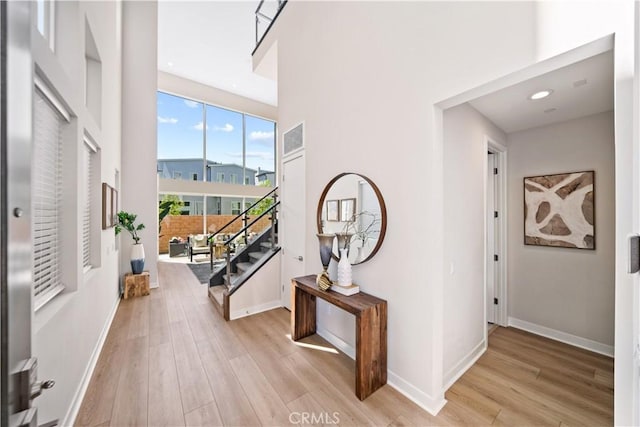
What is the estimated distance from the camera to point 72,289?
1834 mm

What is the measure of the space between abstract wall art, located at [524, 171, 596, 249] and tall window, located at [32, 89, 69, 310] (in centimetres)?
442

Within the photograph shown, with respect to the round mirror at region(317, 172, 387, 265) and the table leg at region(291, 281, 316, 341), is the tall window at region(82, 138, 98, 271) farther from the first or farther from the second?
the round mirror at region(317, 172, 387, 265)

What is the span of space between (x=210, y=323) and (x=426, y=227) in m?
2.94

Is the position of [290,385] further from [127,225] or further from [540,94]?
[127,225]

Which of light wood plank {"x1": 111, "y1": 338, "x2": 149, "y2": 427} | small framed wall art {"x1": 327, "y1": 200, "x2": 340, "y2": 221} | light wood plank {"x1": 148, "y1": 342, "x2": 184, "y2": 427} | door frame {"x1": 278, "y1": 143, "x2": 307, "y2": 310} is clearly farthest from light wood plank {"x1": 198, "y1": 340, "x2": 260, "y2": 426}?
small framed wall art {"x1": 327, "y1": 200, "x2": 340, "y2": 221}

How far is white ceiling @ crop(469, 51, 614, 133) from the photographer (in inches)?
67.6

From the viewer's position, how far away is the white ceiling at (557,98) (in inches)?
67.6

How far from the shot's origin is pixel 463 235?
2385 millimetres

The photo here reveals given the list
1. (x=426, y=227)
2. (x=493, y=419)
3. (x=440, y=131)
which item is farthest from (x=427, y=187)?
(x=493, y=419)

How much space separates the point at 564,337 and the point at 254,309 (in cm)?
375

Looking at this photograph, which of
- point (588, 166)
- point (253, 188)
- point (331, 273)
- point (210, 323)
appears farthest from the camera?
point (253, 188)

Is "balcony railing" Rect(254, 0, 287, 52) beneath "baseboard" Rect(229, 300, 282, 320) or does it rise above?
above

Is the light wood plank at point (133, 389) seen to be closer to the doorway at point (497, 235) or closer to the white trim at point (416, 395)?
the white trim at point (416, 395)

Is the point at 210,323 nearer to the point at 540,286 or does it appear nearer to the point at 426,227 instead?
the point at 426,227
